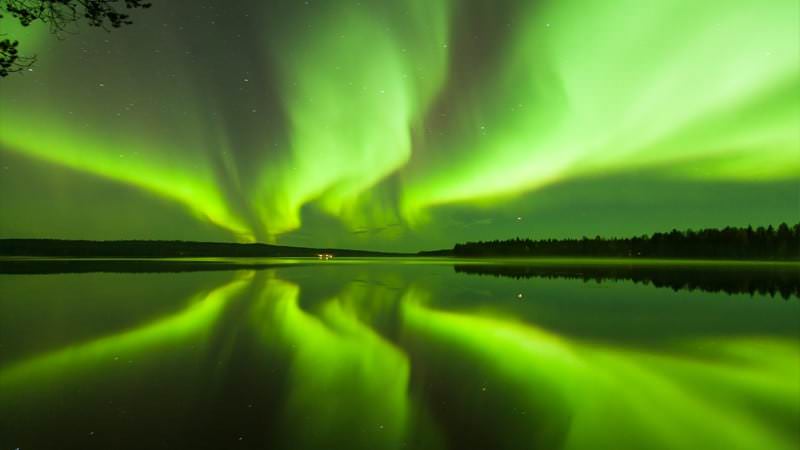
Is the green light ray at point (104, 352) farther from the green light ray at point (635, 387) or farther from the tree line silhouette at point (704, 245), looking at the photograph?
the tree line silhouette at point (704, 245)

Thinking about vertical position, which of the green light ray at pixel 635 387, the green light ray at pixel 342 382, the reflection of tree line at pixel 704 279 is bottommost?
the green light ray at pixel 635 387

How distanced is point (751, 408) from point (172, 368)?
10.9m

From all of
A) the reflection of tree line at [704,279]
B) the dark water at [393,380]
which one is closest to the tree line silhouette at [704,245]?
the reflection of tree line at [704,279]

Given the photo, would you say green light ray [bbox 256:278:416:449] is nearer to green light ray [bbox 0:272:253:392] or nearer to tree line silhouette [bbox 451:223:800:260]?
green light ray [bbox 0:272:253:392]

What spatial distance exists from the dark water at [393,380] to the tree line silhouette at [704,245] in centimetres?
12319

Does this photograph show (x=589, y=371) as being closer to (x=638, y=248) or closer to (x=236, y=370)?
(x=236, y=370)

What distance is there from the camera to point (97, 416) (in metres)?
7.20

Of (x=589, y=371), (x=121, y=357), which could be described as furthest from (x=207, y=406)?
(x=589, y=371)

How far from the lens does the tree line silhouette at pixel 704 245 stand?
385 feet

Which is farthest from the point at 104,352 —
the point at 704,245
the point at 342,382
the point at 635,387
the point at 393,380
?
the point at 704,245

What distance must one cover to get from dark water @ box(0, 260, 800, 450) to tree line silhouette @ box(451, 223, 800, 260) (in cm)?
12319

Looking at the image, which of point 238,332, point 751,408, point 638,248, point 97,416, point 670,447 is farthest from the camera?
point 638,248

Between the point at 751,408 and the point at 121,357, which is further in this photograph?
the point at 121,357

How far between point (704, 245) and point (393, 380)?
14082cm
